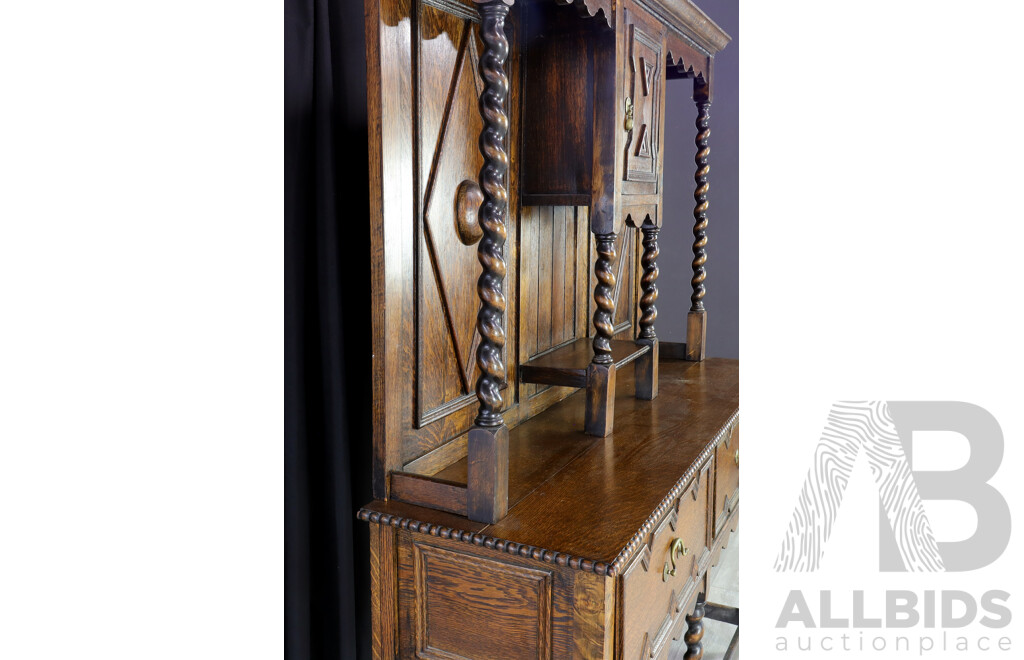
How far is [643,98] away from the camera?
2361 mm

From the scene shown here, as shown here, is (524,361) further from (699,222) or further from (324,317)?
(699,222)

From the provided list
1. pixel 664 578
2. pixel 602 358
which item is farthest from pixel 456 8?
pixel 664 578

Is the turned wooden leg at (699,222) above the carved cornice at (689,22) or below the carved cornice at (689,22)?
below

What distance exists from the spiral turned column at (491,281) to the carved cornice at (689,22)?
89 cm

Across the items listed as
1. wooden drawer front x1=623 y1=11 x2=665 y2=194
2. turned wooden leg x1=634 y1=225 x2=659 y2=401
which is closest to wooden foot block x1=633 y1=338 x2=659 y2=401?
turned wooden leg x1=634 y1=225 x2=659 y2=401

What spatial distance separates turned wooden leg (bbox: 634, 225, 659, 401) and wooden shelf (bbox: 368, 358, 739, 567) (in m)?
0.06

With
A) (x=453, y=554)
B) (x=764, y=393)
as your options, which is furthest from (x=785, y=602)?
(x=453, y=554)

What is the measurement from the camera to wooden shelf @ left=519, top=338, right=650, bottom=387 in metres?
2.21

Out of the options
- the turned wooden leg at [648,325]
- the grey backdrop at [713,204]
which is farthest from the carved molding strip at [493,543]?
the grey backdrop at [713,204]

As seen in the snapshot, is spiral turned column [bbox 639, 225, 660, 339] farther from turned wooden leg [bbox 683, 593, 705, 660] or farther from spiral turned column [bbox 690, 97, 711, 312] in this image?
turned wooden leg [bbox 683, 593, 705, 660]

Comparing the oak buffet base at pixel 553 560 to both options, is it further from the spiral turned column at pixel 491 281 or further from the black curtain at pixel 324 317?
the black curtain at pixel 324 317

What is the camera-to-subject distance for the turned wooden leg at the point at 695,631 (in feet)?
8.32

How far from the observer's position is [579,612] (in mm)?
1520

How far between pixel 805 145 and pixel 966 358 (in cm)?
91
